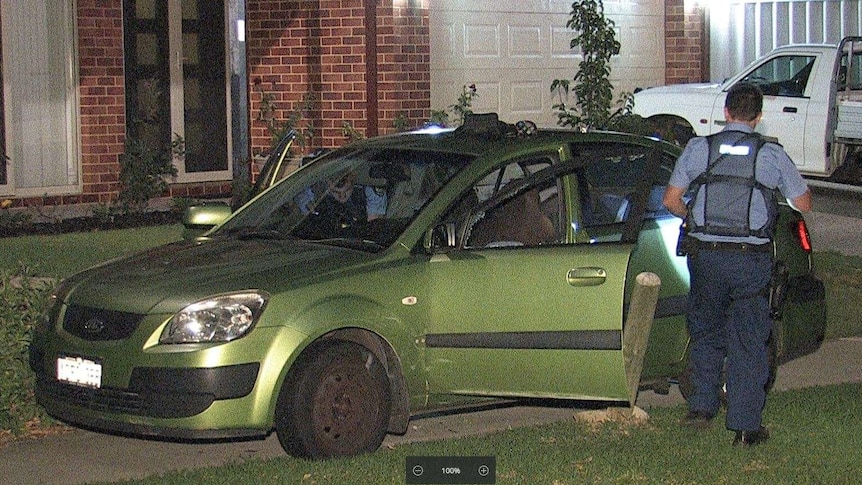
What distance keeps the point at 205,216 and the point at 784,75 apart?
11.3 metres

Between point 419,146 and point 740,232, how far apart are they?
6.09 ft

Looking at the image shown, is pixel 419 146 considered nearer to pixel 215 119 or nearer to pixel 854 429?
pixel 854 429

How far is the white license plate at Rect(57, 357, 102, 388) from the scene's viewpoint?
6977 millimetres

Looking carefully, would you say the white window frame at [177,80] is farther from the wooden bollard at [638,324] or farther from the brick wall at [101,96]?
the wooden bollard at [638,324]

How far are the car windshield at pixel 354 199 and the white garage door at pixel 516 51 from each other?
9.09 metres

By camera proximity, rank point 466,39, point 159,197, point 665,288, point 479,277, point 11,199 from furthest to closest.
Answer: point 466,39, point 159,197, point 11,199, point 665,288, point 479,277

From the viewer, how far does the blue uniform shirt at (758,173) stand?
7.09 m

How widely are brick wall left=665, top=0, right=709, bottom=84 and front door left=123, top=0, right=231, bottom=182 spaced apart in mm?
6118

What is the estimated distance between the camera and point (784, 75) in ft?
59.9

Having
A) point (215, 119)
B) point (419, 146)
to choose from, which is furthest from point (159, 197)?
point (419, 146)

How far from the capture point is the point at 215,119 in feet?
56.6

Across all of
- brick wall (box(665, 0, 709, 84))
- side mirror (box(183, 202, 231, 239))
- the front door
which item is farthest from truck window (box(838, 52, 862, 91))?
side mirror (box(183, 202, 231, 239))

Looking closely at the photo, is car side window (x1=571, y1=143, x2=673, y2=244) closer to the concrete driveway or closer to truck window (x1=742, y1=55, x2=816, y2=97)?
the concrete driveway

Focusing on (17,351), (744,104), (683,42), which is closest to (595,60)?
(683,42)
